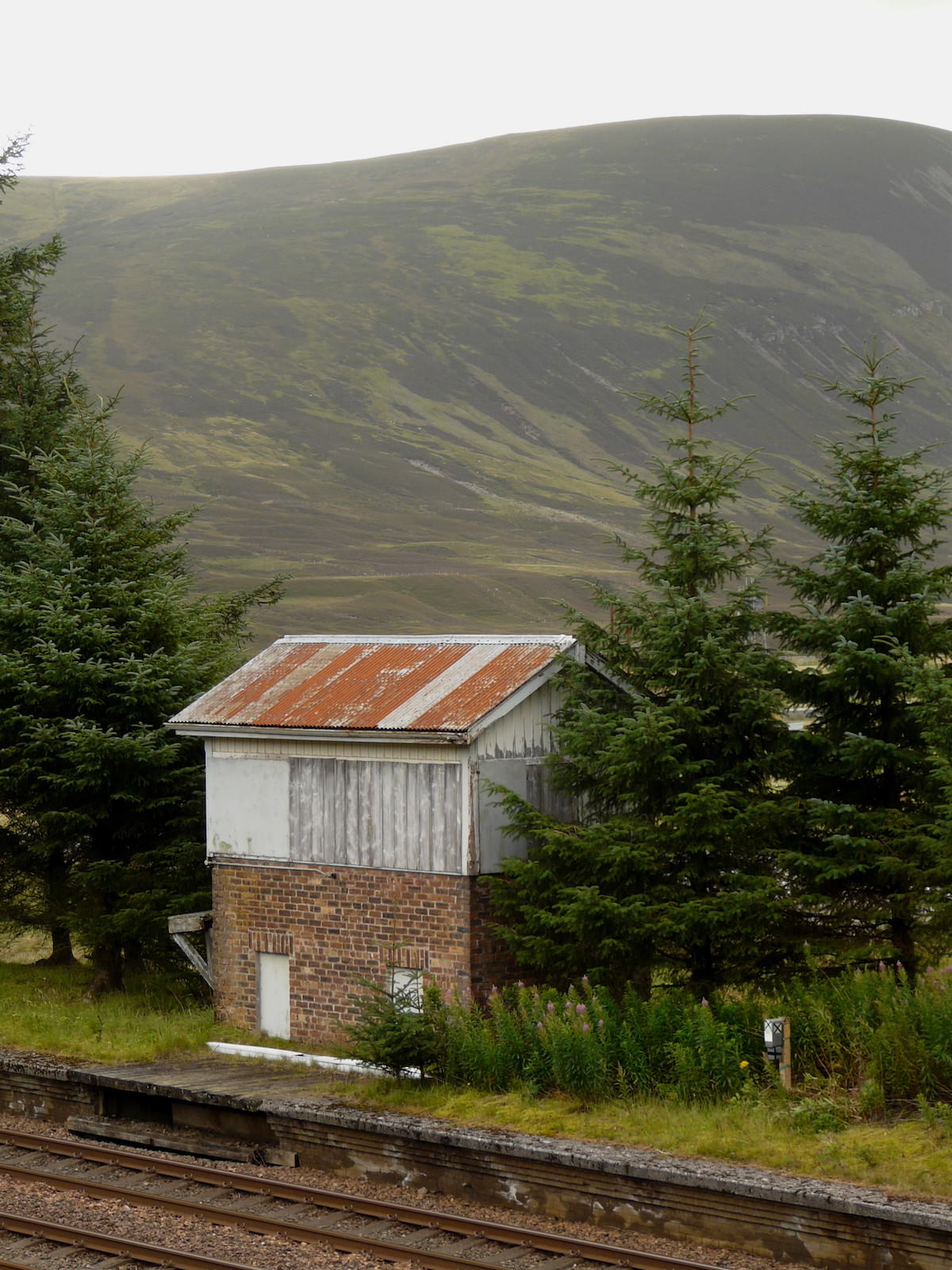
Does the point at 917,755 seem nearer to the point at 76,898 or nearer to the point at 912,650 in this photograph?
the point at 912,650

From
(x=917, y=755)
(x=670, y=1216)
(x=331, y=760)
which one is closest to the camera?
(x=670, y=1216)

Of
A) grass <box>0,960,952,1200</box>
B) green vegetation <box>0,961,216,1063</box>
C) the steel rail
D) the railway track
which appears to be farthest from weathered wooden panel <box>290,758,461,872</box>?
the steel rail

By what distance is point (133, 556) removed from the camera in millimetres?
21750

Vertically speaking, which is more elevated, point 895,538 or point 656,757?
point 895,538

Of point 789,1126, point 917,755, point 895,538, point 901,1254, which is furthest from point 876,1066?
point 895,538

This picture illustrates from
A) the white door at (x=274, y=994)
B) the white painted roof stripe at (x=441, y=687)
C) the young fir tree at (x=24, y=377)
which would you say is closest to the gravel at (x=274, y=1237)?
the white door at (x=274, y=994)

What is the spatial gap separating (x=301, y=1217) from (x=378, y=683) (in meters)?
6.76

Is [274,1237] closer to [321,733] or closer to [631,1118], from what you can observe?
[631,1118]

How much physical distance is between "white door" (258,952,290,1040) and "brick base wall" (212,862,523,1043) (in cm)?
10

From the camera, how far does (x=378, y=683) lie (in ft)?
57.4

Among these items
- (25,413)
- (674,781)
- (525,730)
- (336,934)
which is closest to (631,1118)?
(674,781)

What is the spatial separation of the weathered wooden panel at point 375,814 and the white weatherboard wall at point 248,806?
0.60 feet

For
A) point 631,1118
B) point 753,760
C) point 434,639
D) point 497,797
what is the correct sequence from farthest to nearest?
point 434,639 → point 497,797 → point 753,760 → point 631,1118

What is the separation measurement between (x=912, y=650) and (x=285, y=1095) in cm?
781
